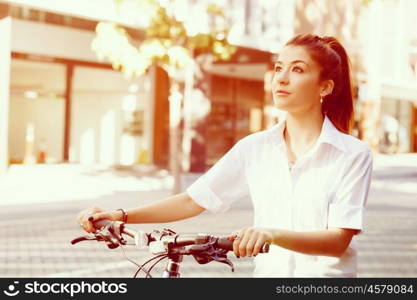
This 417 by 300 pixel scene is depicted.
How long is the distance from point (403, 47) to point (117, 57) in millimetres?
27195

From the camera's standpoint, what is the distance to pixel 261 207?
8.19 ft

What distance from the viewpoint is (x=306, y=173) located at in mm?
2455

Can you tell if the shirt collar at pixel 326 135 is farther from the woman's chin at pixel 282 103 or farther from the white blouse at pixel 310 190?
the woman's chin at pixel 282 103

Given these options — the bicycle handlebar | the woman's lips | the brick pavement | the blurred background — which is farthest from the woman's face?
the blurred background

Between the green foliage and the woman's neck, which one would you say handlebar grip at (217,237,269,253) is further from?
the green foliage

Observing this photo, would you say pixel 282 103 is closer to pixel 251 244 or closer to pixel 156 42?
pixel 251 244

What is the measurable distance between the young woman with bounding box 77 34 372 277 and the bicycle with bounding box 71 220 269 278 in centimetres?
9

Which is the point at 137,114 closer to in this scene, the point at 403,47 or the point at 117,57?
the point at 117,57

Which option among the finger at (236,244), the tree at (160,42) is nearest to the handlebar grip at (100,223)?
the finger at (236,244)

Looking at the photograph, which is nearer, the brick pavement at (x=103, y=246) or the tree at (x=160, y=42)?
the brick pavement at (x=103, y=246)

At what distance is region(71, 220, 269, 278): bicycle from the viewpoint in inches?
83.1

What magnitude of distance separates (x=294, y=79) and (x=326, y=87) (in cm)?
16

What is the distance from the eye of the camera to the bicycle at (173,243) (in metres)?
2.11

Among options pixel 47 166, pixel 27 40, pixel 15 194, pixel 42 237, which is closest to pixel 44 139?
pixel 47 166
